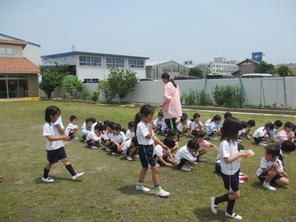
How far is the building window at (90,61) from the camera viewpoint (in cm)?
3394

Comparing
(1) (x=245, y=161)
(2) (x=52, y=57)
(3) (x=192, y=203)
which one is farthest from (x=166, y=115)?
(2) (x=52, y=57)

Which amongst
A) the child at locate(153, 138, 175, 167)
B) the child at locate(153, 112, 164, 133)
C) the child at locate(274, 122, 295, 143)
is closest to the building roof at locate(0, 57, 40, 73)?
the child at locate(153, 112, 164, 133)

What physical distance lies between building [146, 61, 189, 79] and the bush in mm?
29932

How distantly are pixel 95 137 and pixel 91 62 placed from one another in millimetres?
29341

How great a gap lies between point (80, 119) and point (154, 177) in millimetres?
9364

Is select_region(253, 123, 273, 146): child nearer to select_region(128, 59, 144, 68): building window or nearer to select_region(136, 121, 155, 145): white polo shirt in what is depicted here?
select_region(136, 121, 155, 145): white polo shirt

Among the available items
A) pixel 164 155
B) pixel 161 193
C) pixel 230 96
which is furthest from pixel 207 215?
pixel 230 96

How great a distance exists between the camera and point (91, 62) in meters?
34.9

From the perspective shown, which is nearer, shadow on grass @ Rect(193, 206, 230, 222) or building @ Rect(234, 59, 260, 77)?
shadow on grass @ Rect(193, 206, 230, 222)

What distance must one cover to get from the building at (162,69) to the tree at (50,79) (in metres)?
20.4

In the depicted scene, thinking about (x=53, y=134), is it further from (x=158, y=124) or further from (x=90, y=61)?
(x=90, y=61)

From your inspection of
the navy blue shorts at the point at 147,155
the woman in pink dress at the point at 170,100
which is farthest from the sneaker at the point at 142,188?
the woman in pink dress at the point at 170,100

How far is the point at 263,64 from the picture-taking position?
4231cm

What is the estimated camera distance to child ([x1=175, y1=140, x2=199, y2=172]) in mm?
5117
